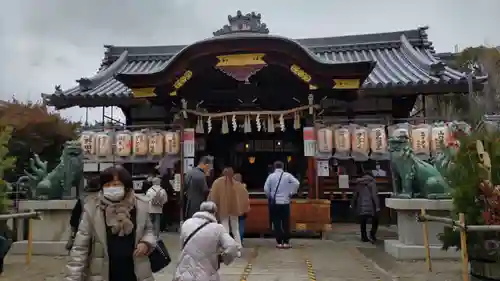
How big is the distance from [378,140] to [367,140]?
0.28 meters

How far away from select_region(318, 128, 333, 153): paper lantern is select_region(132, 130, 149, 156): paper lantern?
4.77 m

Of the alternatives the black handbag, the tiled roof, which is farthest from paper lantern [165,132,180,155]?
the black handbag

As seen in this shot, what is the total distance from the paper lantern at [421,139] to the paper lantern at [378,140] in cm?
73

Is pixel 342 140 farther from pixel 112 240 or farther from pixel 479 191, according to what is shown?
pixel 112 240

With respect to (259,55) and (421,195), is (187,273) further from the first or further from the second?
(259,55)

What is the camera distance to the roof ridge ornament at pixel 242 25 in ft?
43.7

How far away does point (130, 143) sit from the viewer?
13.1m

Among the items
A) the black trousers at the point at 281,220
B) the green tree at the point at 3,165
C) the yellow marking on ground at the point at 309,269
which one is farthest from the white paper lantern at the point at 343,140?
the green tree at the point at 3,165

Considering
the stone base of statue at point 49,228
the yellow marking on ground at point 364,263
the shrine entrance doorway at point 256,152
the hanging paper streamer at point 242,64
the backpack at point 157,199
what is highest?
the hanging paper streamer at point 242,64

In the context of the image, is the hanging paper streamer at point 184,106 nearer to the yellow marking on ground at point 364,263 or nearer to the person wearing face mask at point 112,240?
the yellow marking on ground at point 364,263

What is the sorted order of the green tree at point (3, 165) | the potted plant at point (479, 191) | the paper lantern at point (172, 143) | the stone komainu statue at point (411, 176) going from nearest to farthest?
the potted plant at point (479, 191), the green tree at point (3, 165), the stone komainu statue at point (411, 176), the paper lantern at point (172, 143)

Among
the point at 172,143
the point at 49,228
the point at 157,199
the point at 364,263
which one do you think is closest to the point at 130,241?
the point at 364,263

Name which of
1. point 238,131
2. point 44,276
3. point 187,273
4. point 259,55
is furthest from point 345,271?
point 238,131

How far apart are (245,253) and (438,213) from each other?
3.92 meters
